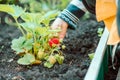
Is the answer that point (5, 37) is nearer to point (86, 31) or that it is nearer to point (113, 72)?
point (86, 31)

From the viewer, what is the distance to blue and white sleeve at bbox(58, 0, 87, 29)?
4.80 feet

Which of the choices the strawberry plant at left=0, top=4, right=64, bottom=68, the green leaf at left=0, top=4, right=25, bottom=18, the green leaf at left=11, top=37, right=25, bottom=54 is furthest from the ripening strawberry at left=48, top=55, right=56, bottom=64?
the green leaf at left=0, top=4, right=25, bottom=18

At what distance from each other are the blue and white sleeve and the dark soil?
0.17 m

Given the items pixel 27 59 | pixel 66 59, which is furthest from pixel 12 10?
pixel 66 59

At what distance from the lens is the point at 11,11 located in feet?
4.76

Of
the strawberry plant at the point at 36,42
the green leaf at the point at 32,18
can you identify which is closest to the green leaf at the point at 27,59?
the strawberry plant at the point at 36,42

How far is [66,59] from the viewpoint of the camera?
5.03ft

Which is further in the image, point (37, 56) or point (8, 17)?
point (8, 17)

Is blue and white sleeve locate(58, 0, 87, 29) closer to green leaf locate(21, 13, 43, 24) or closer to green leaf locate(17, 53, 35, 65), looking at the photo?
green leaf locate(21, 13, 43, 24)

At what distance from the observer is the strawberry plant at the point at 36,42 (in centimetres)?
145

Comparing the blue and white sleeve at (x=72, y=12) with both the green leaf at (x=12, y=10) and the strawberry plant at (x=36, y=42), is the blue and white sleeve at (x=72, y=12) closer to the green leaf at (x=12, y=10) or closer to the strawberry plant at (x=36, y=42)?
the strawberry plant at (x=36, y=42)

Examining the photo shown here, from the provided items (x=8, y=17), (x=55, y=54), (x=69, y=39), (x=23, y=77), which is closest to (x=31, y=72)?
(x=23, y=77)

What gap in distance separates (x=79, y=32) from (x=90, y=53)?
0.27 meters

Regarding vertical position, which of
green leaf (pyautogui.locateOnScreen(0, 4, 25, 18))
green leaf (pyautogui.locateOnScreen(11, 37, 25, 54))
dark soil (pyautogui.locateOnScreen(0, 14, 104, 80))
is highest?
green leaf (pyautogui.locateOnScreen(0, 4, 25, 18))
